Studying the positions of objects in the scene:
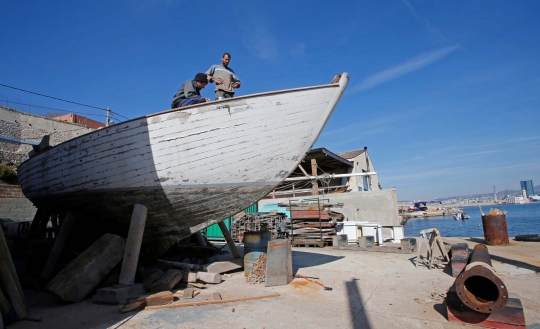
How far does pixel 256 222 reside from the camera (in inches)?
479

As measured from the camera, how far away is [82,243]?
288 inches

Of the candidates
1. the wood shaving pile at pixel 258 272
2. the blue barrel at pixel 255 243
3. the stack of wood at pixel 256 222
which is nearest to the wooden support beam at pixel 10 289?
the wood shaving pile at pixel 258 272

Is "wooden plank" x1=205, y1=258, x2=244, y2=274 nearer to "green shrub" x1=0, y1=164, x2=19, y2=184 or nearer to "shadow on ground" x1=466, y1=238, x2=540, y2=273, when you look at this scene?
"shadow on ground" x1=466, y1=238, x2=540, y2=273

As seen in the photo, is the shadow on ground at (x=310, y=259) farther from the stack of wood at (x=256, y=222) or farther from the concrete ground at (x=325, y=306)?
the stack of wood at (x=256, y=222)

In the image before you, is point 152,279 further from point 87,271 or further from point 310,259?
point 310,259

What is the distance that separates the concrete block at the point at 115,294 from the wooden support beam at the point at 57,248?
214 cm

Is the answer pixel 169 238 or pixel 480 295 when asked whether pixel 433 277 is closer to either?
pixel 480 295

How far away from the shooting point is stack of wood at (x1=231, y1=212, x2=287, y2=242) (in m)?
11.7

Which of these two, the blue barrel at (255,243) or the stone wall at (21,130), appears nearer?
the blue barrel at (255,243)

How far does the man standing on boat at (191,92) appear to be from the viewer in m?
5.21

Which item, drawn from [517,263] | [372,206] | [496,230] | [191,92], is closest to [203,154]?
[191,92]

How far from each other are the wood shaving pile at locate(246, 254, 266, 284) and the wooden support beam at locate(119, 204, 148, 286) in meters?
1.85

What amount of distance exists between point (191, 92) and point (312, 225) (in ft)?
23.1

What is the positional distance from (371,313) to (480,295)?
1.18m
